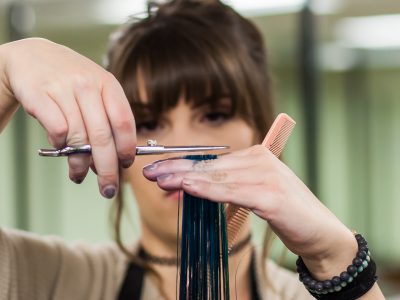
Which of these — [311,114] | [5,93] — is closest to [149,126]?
Result: [5,93]

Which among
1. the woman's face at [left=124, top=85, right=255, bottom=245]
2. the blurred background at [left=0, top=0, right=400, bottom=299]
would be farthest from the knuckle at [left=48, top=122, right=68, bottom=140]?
the blurred background at [left=0, top=0, right=400, bottom=299]

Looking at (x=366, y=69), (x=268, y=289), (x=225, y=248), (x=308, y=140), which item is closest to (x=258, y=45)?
(x=268, y=289)

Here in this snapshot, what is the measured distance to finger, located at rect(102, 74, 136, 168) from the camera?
1.91ft

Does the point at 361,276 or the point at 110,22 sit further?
the point at 110,22

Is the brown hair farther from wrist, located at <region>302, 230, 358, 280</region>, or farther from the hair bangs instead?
wrist, located at <region>302, 230, 358, 280</region>

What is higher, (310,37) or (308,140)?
(310,37)

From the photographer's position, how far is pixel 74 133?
58cm

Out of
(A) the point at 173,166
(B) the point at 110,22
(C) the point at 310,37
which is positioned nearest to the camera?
(A) the point at 173,166

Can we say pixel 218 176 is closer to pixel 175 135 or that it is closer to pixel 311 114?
pixel 175 135

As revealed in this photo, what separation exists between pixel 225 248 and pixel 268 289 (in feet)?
1.36

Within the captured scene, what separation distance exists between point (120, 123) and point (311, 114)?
2.50 m

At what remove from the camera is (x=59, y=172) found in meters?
3.61

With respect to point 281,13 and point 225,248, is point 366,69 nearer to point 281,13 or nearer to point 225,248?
point 281,13

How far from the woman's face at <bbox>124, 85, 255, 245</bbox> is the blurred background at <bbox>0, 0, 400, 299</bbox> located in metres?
0.98
